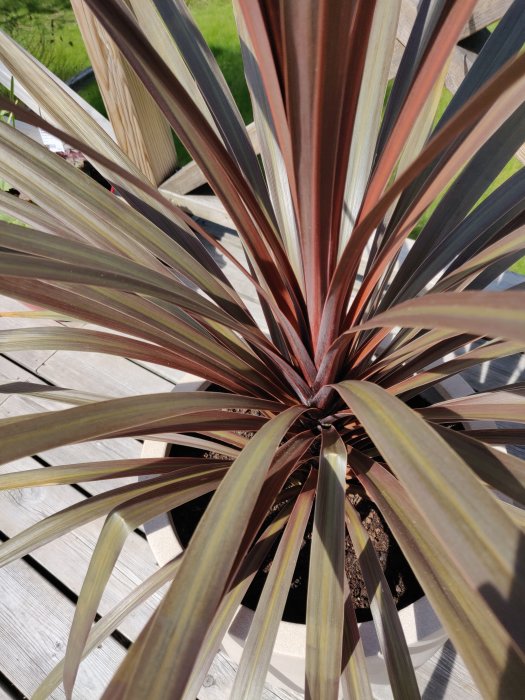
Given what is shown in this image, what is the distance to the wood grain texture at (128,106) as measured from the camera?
1104 millimetres

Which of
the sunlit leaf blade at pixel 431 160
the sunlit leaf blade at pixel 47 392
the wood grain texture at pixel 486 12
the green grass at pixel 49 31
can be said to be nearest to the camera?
the sunlit leaf blade at pixel 431 160

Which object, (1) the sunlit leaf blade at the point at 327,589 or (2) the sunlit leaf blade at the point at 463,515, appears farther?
(1) the sunlit leaf blade at the point at 327,589

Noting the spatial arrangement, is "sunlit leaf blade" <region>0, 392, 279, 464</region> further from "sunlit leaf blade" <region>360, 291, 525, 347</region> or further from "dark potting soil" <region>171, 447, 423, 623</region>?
"dark potting soil" <region>171, 447, 423, 623</region>

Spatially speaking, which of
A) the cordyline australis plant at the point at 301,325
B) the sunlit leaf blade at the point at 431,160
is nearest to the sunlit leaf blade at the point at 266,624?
the cordyline australis plant at the point at 301,325

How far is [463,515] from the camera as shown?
0.29m

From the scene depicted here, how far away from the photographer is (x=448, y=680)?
88cm

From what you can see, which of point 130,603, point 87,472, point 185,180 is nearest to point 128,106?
point 185,180

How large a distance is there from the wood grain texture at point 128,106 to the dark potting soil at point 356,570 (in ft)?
2.77

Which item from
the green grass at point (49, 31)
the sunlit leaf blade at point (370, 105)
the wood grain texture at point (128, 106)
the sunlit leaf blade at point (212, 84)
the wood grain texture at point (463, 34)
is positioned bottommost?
the sunlit leaf blade at point (212, 84)

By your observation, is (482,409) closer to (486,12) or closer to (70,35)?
(486,12)

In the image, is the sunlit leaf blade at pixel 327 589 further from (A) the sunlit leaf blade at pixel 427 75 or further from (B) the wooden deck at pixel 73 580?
(B) the wooden deck at pixel 73 580

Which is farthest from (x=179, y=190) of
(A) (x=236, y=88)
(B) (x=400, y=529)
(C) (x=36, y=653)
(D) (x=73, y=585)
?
(B) (x=400, y=529)

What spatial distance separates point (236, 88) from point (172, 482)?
1.94m

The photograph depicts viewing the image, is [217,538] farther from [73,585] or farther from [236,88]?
[236,88]
